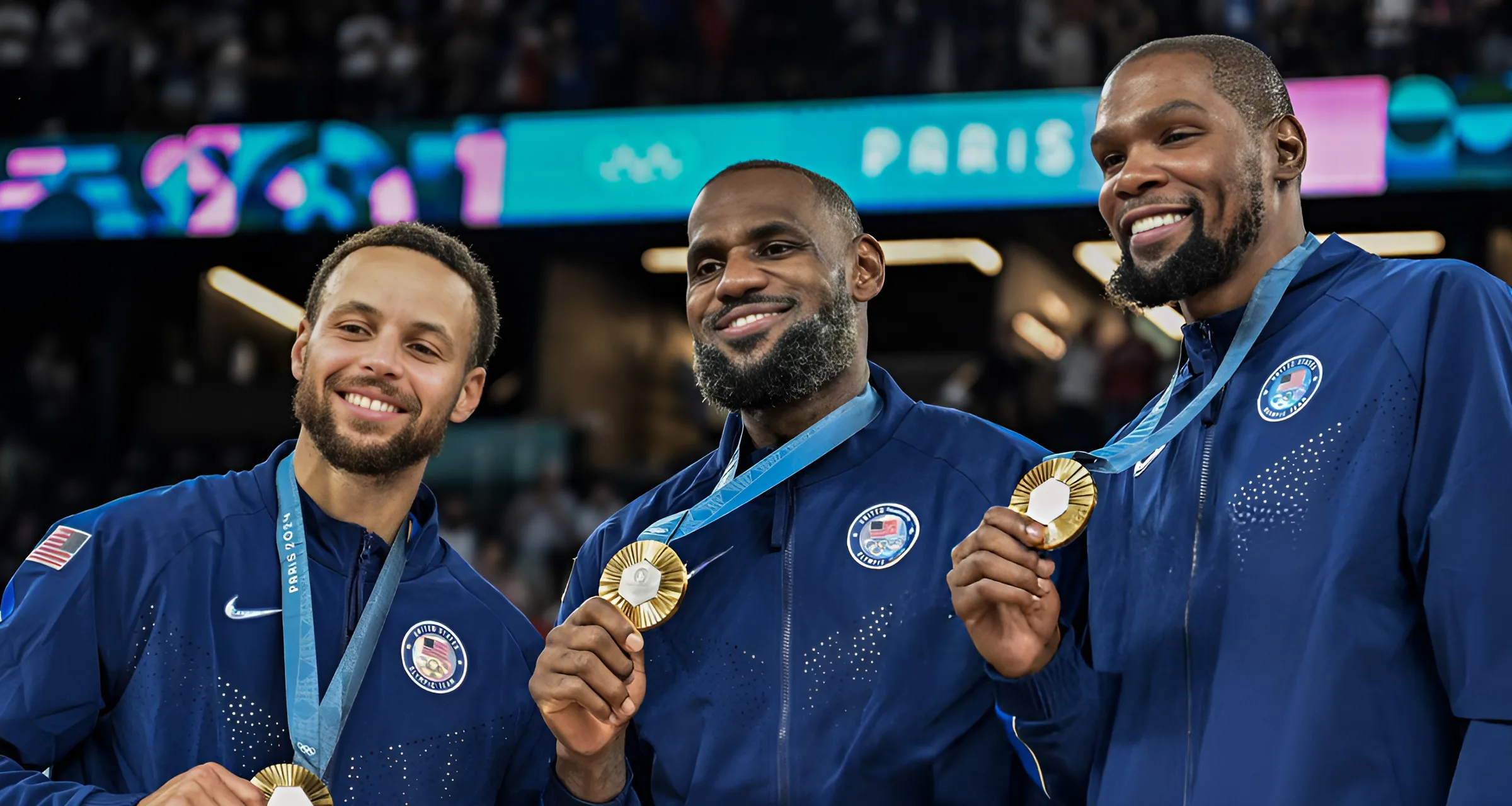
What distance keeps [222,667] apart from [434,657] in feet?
1.37

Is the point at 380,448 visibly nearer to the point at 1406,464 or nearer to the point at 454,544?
the point at 1406,464

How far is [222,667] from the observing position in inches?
115

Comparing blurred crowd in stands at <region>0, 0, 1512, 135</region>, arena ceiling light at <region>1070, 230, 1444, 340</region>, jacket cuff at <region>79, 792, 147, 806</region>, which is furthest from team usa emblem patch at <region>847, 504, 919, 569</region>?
arena ceiling light at <region>1070, 230, 1444, 340</region>

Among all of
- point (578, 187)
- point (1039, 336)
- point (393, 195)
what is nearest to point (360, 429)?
point (578, 187)

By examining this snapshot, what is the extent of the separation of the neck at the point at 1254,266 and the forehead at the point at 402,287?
60.6 inches

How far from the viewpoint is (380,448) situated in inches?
123

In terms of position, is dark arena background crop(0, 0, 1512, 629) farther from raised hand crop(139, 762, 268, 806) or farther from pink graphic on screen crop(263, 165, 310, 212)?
raised hand crop(139, 762, 268, 806)

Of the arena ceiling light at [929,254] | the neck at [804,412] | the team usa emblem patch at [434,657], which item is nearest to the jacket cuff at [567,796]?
the team usa emblem patch at [434,657]

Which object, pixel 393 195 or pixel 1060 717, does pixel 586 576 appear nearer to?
pixel 1060 717

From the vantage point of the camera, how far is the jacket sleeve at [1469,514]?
6.99 ft

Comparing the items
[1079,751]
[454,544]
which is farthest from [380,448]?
[454,544]

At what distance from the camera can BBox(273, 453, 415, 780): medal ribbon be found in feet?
9.30

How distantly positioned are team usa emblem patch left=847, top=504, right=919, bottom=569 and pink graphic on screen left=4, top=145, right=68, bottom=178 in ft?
44.5

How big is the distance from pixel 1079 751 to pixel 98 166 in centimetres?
1398
